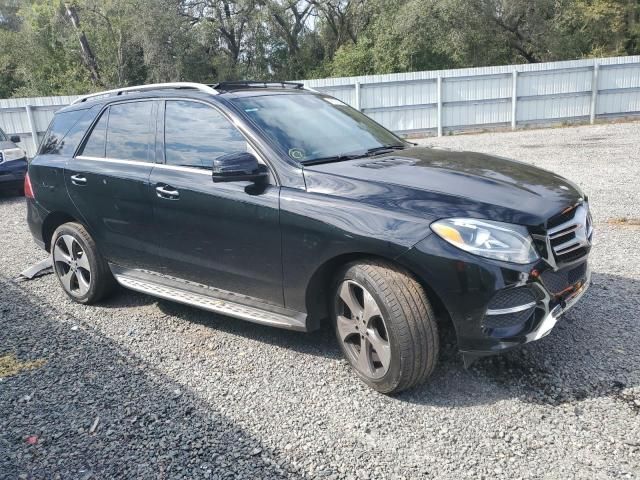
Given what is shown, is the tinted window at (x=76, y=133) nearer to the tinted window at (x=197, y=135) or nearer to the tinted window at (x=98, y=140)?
the tinted window at (x=98, y=140)

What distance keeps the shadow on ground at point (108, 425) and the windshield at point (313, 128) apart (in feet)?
5.68

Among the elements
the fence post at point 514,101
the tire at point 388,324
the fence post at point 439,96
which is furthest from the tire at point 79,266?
the fence post at point 514,101

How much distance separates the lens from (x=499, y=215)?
290 centimetres

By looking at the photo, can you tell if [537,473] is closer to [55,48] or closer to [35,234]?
[35,234]

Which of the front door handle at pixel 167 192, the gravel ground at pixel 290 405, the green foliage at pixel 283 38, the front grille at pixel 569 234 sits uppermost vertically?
the green foliage at pixel 283 38

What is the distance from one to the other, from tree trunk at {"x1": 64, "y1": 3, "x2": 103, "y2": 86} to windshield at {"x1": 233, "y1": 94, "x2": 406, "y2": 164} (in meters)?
32.9

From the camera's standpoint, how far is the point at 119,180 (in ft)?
14.2

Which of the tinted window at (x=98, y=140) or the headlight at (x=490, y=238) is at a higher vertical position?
the tinted window at (x=98, y=140)

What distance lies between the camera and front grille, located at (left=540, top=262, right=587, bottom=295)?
9.62ft

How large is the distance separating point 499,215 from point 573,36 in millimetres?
31005

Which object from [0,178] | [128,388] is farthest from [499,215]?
[0,178]

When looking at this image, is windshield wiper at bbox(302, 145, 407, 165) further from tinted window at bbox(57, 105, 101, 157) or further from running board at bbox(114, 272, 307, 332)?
tinted window at bbox(57, 105, 101, 157)

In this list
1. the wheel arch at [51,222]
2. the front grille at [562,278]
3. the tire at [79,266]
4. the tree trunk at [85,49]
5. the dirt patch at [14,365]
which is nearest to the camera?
the front grille at [562,278]

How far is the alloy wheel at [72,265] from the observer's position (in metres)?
4.90
